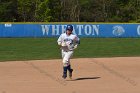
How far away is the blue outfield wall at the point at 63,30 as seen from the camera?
41969mm

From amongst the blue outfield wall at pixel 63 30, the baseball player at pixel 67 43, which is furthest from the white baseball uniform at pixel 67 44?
the blue outfield wall at pixel 63 30

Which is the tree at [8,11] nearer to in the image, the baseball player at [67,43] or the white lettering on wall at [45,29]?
the white lettering on wall at [45,29]

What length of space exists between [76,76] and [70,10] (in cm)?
5642

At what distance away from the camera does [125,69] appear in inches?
722

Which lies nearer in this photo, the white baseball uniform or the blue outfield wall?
the white baseball uniform

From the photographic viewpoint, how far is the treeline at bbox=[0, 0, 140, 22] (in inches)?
2689

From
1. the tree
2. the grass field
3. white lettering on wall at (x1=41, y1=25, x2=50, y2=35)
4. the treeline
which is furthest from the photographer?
the tree

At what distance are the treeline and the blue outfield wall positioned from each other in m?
23.1

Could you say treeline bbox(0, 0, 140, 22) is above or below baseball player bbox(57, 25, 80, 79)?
below

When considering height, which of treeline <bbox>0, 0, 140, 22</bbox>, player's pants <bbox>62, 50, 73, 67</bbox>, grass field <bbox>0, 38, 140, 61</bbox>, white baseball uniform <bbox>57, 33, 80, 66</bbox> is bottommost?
treeline <bbox>0, 0, 140, 22</bbox>

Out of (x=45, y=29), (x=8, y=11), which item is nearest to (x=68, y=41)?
(x=45, y=29)

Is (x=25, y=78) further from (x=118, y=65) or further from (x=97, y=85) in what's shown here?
(x=118, y=65)

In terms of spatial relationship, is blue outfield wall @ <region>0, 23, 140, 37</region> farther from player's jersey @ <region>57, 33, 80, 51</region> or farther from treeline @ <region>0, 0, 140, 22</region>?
player's jersey @ <region>57, 33, 80, 51</region>

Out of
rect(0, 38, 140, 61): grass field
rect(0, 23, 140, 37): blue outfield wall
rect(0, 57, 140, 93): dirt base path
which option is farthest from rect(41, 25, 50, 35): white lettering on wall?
rect(0, 57, 140, 93): dirt base path
